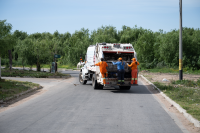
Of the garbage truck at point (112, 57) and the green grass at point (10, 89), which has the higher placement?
the garbage truck at point (112, 57)

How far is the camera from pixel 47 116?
8812 mm

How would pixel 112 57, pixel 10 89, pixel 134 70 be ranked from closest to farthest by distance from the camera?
pixel 10 89, pixel 134 70, pixel 112 57

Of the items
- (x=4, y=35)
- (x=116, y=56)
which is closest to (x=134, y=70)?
(x=116, y=56)

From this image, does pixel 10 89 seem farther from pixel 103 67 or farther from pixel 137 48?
pixel 137 48

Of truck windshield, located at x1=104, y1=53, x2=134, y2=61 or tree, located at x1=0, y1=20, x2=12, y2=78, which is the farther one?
tree, located at x1=0, y1=20, x2=12, y2=78

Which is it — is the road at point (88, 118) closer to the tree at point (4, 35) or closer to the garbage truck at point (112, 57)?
the garbage truck at point (112, 57)

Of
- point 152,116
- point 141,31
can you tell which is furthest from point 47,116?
point 141,31

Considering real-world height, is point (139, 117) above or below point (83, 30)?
below

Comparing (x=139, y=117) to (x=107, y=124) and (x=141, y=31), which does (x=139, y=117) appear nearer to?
(x=107, y=124)

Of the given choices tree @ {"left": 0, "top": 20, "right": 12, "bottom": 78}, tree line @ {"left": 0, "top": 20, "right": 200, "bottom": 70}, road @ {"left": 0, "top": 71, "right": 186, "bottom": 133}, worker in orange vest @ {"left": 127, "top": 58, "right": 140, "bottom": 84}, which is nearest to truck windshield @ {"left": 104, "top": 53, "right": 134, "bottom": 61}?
worker in orange vest @ {"left": 127, "top": 58, "right": 140, "bottom": 84}

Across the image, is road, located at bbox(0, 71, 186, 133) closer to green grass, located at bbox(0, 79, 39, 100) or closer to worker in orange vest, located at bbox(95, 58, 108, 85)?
green grass, located at bbox(0, 79, 39, 100)

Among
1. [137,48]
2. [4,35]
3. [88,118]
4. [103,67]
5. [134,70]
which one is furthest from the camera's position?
[137,48]

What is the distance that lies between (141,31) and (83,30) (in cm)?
2556

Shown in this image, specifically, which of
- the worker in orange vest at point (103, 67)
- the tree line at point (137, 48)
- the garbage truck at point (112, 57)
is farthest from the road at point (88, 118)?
the tree line at point (137, 48)
